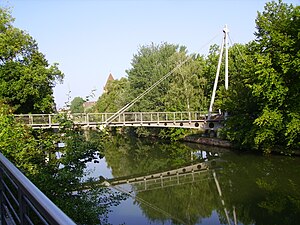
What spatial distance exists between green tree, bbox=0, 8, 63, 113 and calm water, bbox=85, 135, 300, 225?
307 inches

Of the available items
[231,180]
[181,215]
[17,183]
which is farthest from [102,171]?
[17,183]

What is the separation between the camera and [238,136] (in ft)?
67.6

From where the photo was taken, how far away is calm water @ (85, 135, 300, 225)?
9.62m

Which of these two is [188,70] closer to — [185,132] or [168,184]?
[185,132]

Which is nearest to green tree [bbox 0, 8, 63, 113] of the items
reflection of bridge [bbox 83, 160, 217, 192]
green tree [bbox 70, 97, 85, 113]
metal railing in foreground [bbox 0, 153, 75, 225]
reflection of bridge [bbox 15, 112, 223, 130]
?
reflection of bridge [bbox 15, 112, 223, 130]

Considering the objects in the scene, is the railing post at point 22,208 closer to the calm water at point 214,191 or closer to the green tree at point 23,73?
the calm water at point 214,191

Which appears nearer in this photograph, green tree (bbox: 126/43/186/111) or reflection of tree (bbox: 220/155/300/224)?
reflection of tree (bbox: 220/155/300/224)

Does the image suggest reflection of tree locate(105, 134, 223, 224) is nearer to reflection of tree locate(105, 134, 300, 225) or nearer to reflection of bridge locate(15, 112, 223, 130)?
reflection of tree locate(105, 134, 300, 225)

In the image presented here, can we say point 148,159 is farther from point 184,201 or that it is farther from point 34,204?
point 34,204

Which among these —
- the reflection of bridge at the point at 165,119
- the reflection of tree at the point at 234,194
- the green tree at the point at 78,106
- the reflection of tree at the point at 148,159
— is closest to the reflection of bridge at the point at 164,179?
the reflection of tree at the point at 234,194

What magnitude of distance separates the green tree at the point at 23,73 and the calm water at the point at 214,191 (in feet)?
25.5

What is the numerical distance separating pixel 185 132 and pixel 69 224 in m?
29.0

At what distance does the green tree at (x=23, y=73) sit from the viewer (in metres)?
22.8

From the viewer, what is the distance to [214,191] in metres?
12.6
